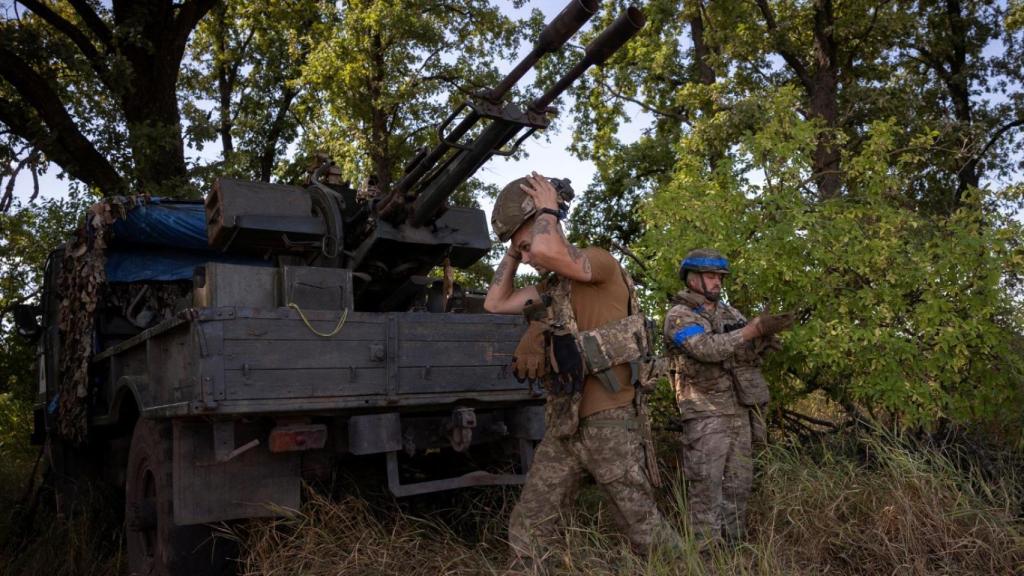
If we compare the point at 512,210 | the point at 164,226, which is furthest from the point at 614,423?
the point at 164,226

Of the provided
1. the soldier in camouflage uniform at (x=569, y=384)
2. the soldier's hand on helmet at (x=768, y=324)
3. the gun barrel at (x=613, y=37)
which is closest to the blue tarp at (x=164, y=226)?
the gun barrel at (x=613, y=37)

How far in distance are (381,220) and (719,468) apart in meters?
2.61

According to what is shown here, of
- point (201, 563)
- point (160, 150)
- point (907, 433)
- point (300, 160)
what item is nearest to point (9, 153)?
point (160, 150)

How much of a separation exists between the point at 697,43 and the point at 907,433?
14338mm

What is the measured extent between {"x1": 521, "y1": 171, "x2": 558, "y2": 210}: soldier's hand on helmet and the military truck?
885mm

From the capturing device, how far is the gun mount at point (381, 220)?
534cm

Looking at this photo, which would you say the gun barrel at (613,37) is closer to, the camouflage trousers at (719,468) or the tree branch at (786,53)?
the camouflage trousers at (719,468)

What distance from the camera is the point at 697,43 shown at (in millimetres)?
18906

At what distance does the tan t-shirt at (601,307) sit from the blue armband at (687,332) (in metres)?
1.09

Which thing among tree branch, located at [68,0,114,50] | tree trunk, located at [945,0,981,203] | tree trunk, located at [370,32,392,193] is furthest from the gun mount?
tree trunk, located at [945,0,981,203]

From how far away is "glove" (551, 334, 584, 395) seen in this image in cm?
362

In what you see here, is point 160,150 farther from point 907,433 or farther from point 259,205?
point 907,433

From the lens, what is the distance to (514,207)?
3719 mm

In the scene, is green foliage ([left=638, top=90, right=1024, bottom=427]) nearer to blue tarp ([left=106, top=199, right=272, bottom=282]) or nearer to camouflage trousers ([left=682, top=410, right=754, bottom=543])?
camouflage trousers ([left=682, top=410, right=754, bottom=543])
